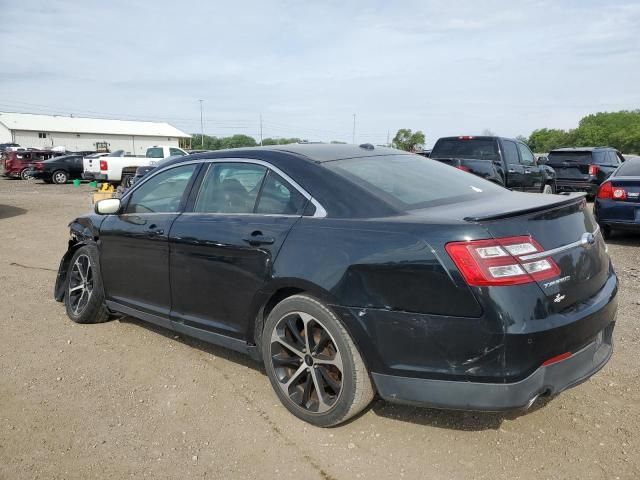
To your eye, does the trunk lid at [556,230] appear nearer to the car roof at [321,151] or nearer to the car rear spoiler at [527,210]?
the car rear spoiler at [527,210]

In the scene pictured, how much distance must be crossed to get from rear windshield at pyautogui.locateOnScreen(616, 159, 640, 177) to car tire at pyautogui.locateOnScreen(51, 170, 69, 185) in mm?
24483

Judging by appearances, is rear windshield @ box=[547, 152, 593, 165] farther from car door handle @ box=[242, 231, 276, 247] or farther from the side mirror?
car door handle @ box=[242, 231, 276, 247]

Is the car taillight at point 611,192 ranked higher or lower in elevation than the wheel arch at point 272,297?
higher

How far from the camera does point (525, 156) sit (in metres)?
12.2

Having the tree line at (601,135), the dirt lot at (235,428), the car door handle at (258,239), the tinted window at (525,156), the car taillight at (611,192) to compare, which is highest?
the tree line at (601,135)

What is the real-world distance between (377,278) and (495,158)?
361 inches

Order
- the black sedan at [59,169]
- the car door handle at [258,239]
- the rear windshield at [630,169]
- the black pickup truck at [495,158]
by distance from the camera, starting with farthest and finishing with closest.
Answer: the black sedan at [59,169] → the black pickup truck at [495,158] → the rear windshield at [630,169] → the car door handle at [258,239]

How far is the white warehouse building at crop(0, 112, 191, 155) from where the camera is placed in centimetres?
7300

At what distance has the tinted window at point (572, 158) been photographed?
50.5 ft

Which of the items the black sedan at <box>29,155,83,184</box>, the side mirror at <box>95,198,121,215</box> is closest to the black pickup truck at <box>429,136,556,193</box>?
the side mirror at <box>95,198,121,215</box>

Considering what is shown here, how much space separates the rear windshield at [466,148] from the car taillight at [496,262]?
909 centimetres

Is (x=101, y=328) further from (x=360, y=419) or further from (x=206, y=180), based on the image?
(x=360, y=419)

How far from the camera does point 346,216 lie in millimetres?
2920

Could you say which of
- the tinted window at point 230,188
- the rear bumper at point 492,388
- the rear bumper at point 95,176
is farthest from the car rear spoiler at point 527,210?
the rear bumper at point 95,176
